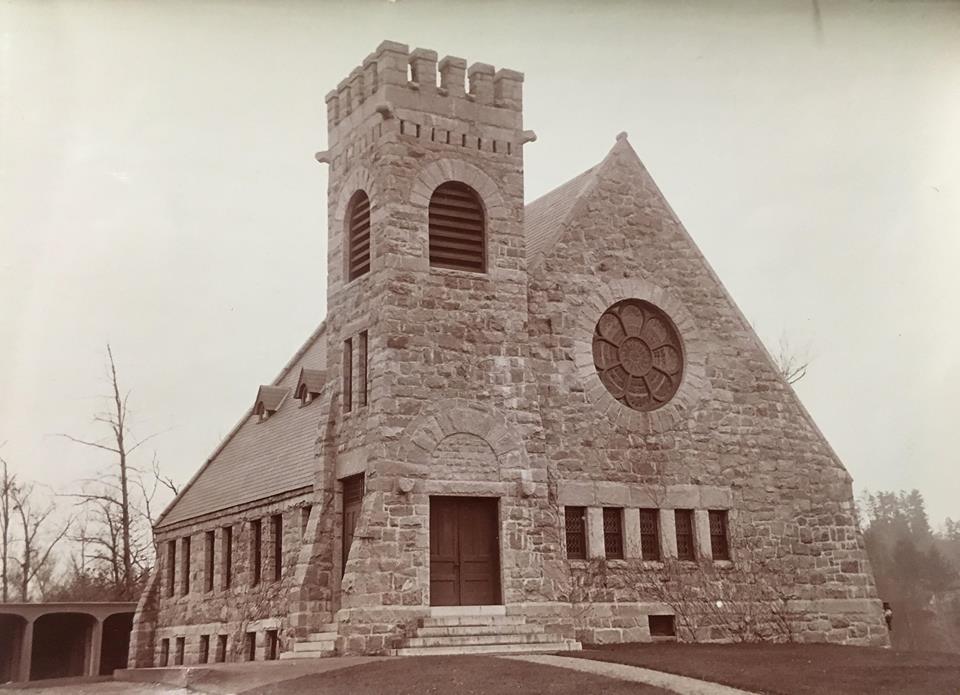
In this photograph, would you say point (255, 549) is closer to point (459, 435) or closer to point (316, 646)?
point (316, 646)

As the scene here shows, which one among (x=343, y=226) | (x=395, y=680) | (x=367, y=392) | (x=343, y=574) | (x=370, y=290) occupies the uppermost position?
(x=343, y=226)

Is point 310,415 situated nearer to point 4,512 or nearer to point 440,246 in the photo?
point 440,246

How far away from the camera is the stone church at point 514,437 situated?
19.6m

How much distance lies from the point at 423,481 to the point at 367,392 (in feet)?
7.09

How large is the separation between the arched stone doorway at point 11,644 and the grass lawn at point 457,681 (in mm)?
16100

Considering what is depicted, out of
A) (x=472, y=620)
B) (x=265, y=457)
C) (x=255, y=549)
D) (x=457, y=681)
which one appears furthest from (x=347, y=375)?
(x=457, y=681)

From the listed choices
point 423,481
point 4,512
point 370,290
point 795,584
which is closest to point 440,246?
point 370,290

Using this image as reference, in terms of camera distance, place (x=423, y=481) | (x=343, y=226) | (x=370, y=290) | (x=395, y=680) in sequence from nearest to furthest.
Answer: (x=395, y=680) → (x=423, y=481) → (x=370, y=290) → (x=343, y=226)

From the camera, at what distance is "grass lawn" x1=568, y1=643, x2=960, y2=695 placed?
14.6 meters

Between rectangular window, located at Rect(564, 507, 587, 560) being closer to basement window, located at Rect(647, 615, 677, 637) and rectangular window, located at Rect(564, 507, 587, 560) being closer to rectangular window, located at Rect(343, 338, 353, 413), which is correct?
basement window, located at Rect(647, 615, 677, 637)

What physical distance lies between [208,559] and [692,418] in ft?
42.2

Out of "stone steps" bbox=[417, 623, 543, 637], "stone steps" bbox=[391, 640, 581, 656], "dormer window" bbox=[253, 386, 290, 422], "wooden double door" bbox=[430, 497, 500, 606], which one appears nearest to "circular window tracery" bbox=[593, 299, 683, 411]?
"wooden double door" bbox=[430, 497, 500, 606]

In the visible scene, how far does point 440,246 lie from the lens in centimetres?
2106

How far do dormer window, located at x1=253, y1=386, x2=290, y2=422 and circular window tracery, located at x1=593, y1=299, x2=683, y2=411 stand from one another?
407 inches
